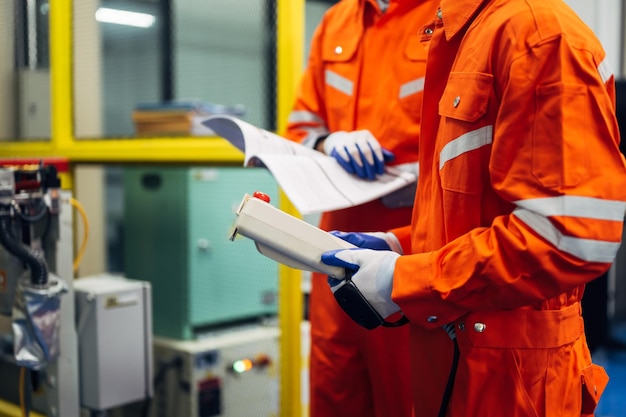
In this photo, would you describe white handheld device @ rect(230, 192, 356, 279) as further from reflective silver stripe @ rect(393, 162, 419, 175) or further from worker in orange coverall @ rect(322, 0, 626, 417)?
reflective silver stripe @ rect(393, 162, 419, 175)

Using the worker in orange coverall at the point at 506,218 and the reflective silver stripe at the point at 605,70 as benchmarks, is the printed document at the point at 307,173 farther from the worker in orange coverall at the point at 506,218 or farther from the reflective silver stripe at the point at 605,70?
the reflective silver stripe at the point at 605,70

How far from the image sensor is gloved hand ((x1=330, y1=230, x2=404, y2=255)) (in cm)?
132

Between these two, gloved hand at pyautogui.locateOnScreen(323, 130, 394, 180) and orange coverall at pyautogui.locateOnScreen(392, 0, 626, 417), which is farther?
gloved hand at pyautogui.locateOnScreen(323, 130, 394, 180)

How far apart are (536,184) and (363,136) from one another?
0.61 metres

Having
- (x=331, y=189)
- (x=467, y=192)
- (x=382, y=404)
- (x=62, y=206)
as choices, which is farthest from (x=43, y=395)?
(x=467, y=192)

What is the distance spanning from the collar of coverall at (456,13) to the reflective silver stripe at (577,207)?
338 millimetres

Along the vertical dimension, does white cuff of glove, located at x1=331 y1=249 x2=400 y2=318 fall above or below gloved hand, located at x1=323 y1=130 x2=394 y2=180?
below

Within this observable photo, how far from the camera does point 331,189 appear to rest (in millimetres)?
1476

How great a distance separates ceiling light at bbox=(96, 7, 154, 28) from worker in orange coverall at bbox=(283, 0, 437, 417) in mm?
1536

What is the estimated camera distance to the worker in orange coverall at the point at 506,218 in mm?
996

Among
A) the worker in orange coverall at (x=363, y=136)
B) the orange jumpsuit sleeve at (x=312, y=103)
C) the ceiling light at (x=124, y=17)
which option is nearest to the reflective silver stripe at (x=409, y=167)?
the worker in orange coverall at (x=363, y=136)

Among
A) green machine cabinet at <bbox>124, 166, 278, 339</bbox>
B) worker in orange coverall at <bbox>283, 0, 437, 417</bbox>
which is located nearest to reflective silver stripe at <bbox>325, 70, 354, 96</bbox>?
worker in orange coverall at <bbox>283, 0, 437, 417</bbox>

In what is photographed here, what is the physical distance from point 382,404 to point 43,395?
1.72 meters

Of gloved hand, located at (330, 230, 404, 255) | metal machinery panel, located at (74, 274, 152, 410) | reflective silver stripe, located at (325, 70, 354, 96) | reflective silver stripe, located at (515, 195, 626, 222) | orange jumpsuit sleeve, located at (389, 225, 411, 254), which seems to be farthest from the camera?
metal machinery panel, located at (74, 274, 152, 410)
